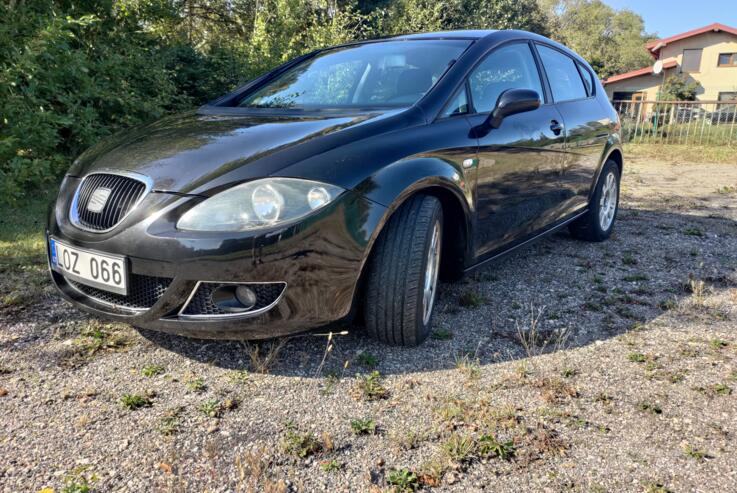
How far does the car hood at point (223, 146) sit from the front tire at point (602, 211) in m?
2.53

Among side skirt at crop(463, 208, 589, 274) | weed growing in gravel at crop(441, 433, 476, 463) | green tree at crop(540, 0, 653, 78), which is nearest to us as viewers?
weed growing in gravel at crop(441, 433, 476, 463)

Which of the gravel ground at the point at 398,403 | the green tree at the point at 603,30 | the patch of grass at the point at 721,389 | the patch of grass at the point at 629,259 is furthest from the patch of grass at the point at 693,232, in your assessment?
the green tree at the point at 603,30

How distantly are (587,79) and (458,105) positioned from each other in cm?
221

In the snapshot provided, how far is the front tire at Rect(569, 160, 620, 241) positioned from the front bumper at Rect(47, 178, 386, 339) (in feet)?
9.38

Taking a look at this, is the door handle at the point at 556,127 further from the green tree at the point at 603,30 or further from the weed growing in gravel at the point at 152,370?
the green tree at the point at 603,30

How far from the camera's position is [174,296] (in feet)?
7.10

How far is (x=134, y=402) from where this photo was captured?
216cm

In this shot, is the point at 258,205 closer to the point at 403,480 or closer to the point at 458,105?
the point at 403,480

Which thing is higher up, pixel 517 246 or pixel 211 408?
pixel 517 246

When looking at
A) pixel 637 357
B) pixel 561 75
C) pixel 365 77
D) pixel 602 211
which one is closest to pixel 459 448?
pixel 637 357

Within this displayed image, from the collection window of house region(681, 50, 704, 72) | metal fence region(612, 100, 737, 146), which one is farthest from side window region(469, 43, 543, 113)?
window of house region(681, 50, 704, 72)

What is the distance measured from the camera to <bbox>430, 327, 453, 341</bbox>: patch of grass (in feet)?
9.21

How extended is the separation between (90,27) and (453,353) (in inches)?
223

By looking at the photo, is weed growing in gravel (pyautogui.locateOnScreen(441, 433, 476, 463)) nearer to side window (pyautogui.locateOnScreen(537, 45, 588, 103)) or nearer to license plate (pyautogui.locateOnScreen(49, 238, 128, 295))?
license plate (pyautogui.locateOnScreen(49, 238, 128, 295))
